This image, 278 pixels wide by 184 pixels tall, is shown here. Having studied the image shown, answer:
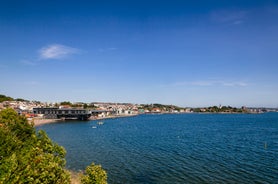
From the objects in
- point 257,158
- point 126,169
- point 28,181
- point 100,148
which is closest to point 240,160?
point 257,158

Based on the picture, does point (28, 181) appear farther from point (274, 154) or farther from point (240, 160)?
point (274, 154)

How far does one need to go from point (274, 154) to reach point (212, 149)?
53.4 ft

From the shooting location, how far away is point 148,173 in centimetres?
5066

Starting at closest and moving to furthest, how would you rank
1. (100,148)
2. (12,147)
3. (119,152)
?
(12,147)
(119,152)
(100,148)

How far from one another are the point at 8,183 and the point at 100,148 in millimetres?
60876

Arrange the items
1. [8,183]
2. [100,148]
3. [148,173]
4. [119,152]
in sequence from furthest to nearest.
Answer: [100,148], [119,152], [148,173], [8,183]

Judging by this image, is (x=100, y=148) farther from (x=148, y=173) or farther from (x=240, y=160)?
(x=240, y=160)

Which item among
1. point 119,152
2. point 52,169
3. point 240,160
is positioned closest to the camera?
point 52,169

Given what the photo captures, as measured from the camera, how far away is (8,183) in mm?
20031

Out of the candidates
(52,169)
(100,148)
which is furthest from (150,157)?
(52,169)

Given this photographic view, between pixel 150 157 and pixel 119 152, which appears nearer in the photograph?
pixel 150 157

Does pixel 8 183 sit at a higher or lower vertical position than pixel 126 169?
higher

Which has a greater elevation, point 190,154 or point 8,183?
point 8,183

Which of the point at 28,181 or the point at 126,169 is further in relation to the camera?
the point at 126,169
